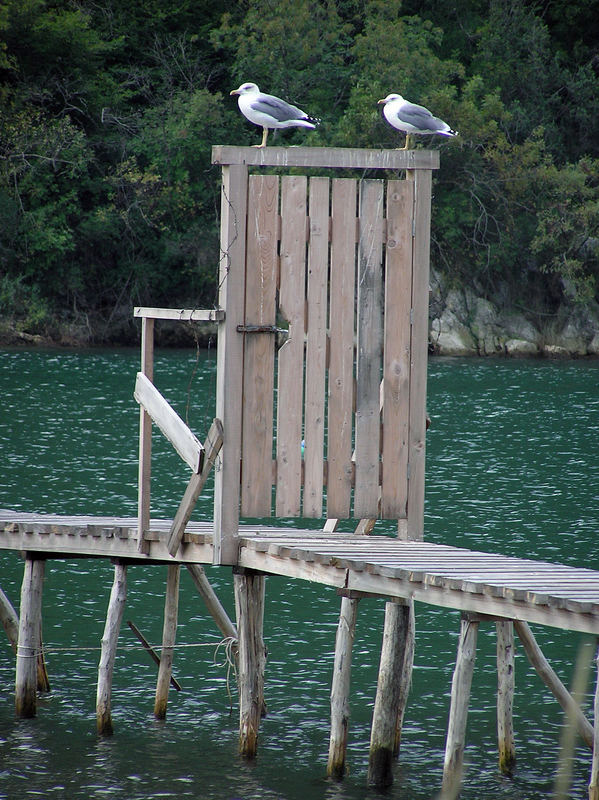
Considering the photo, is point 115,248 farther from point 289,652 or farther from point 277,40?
point 289,652

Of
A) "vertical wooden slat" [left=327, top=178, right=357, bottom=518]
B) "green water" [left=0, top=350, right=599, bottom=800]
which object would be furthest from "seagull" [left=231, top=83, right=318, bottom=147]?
"green water" [left=0, top=350, right=599, bottom=800]

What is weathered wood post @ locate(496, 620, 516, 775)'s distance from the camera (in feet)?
32.1

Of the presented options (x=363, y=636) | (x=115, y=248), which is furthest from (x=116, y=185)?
(x=363, y=636)

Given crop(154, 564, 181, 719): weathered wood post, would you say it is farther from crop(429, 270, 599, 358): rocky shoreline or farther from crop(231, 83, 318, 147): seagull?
crop(429, 270, 599, 358): rocky shoreline

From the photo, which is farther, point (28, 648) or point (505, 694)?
point (28, 648)

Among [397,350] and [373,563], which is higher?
[397,350]

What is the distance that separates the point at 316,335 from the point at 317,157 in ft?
4.27

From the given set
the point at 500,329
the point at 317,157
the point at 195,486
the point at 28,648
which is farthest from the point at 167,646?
the point at 500,329

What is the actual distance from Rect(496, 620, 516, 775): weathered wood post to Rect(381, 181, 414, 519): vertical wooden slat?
4.04 feet

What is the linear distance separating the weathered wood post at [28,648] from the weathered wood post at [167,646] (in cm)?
104

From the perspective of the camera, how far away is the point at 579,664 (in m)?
13.8

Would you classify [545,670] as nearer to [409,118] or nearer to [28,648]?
[28,648]

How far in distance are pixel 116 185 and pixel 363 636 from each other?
4848cm

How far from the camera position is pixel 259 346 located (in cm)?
997
